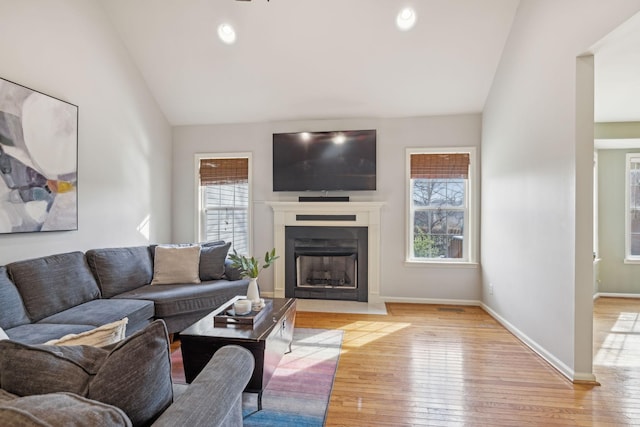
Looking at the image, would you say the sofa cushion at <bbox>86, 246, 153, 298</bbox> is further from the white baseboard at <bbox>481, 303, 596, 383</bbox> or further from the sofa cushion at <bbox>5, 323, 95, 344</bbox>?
the white baseboard at <bbox>481, 303, 596, 383</bbox>

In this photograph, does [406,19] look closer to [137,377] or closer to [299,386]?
[299,386]

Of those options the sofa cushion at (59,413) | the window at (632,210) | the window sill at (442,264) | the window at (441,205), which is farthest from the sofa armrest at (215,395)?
the window at (632,210)

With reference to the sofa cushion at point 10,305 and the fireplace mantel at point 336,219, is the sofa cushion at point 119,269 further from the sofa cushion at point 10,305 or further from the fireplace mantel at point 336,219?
the fireplace mantel at point 336,219

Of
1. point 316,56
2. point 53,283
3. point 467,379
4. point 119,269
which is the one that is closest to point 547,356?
point 467,379

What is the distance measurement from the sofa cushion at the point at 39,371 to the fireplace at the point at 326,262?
3.52 meters

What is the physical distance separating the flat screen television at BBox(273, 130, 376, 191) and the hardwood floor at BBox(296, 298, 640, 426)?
1809mm

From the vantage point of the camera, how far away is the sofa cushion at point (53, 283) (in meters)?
2.32

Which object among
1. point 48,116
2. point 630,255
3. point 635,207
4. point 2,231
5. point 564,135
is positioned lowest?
point 630,255

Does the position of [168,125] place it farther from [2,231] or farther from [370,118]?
[370,118]

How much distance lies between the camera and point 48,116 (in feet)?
9.13

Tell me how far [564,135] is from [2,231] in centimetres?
448

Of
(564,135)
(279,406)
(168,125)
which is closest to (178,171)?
(168,125)

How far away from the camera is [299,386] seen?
2.23m

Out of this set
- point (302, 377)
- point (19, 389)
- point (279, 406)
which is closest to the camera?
point (19, 389)
